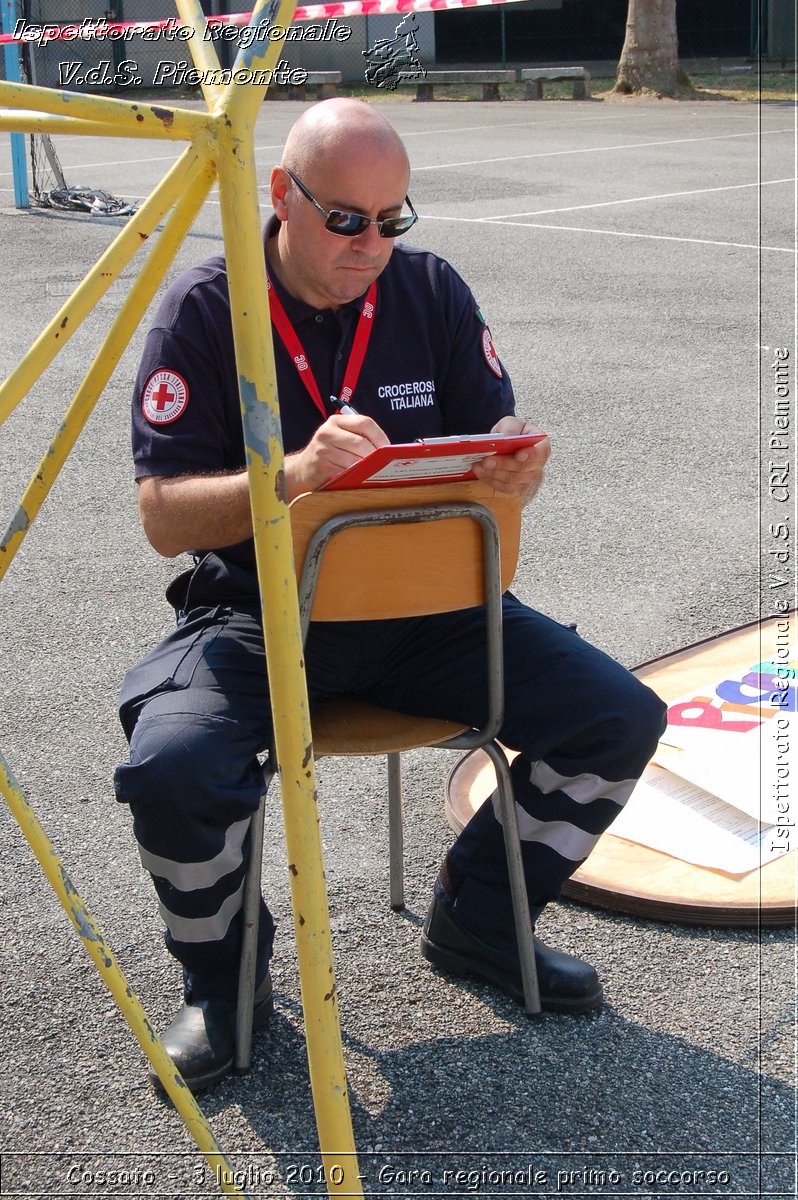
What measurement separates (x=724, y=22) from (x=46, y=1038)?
28.3 m

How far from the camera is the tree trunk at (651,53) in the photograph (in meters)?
22.1

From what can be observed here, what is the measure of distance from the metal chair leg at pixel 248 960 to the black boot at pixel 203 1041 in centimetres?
2

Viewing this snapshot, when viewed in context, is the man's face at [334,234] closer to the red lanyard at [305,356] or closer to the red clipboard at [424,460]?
the red lanyard at [305,356]

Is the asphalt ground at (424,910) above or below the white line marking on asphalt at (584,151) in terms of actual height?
below

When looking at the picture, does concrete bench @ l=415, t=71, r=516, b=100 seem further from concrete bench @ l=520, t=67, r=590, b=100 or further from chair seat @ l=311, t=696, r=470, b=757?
chair seat @ l=311, t=696, r=470, b=757

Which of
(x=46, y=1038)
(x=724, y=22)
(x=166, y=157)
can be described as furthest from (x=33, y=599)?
(x=724, y=22)

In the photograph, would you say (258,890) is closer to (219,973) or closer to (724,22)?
(219,973)

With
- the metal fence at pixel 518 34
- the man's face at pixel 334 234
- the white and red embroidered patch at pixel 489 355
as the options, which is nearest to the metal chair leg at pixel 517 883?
the white and red embroidered patch at pixel 489 355

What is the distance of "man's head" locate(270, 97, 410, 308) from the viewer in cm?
242

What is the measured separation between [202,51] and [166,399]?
38.6 inches

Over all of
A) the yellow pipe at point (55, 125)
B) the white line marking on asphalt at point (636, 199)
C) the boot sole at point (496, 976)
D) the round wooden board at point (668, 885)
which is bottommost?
the boot sole at point (496, 976)

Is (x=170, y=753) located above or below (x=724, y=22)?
below

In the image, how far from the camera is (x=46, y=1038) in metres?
2.50

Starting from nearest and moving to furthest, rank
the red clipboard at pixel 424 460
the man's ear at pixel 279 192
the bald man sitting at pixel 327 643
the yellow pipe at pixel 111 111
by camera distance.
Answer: the yellow pipe at pixel 111 111
the red clipboard at pixel 424 460
the bald man sitting at pixel 327 643
the man's ear at pixel 279 192
